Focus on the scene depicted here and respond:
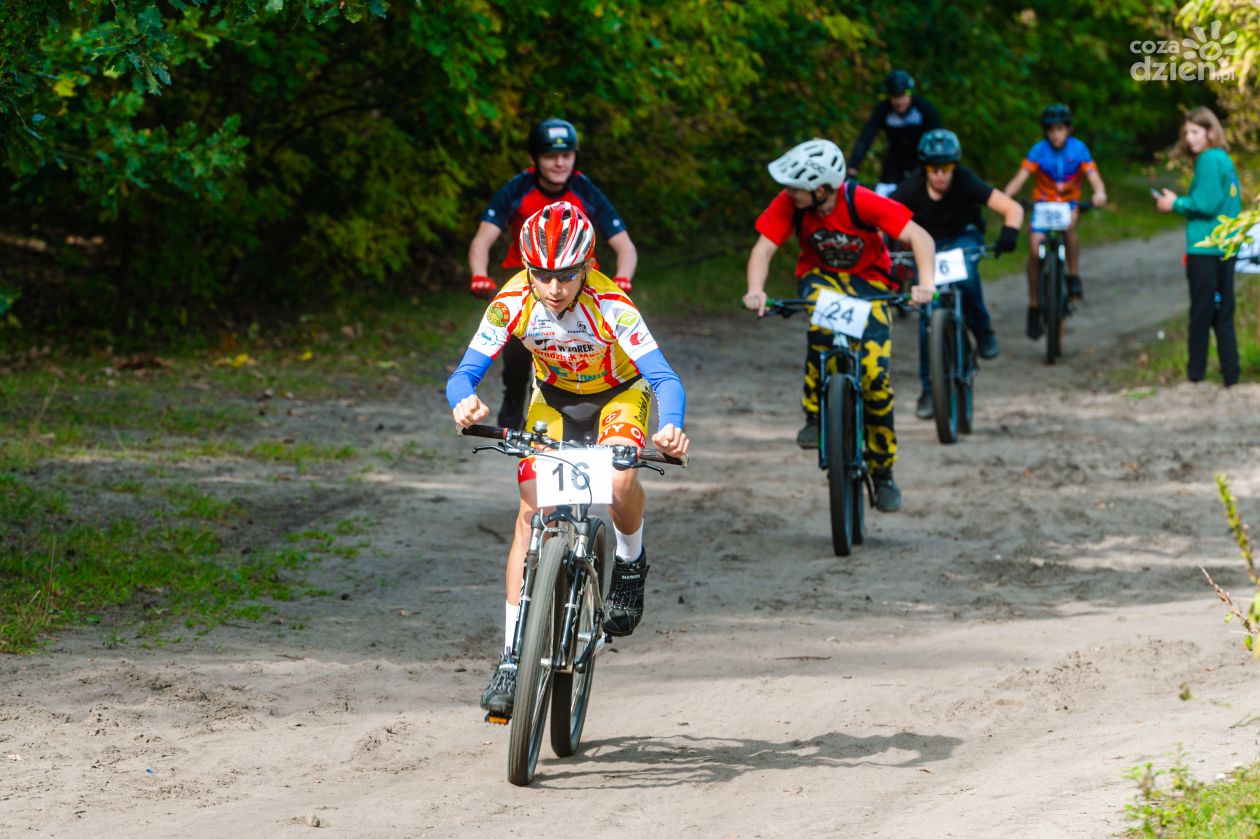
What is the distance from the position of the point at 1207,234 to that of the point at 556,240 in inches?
354

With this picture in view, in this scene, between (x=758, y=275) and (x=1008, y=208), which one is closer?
(x=758, y=275)

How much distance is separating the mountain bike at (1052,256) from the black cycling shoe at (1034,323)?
8cm

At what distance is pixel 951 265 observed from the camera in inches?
475

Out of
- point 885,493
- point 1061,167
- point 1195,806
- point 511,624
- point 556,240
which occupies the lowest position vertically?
point 1195,806

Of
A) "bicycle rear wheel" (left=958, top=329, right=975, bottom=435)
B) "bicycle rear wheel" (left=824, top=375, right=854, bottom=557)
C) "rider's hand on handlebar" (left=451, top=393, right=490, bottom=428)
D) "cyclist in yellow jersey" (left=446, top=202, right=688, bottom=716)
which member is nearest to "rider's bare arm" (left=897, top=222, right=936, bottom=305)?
"bicycle rear wheel" (left=824, top=375, right=854, bottom=557)

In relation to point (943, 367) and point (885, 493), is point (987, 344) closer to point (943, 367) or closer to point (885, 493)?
point (943, 367)

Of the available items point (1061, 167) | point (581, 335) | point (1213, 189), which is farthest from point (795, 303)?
point (1061, 167)

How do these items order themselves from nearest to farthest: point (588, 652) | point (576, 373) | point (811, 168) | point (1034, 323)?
point (588, 652) → point (576, 373) → point (811, 168) → point (1034, 323)

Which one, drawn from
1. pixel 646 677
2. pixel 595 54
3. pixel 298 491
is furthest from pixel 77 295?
pixel 646 677

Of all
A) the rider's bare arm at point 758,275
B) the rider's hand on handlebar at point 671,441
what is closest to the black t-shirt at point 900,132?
the rider's bare arm at point 758,275

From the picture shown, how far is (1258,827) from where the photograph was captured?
4336 mm

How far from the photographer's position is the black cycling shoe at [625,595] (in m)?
6.23

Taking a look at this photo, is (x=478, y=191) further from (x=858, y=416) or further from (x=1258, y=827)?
(x=1258, y=827)

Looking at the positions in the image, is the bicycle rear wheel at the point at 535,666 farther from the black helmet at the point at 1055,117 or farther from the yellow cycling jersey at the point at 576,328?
the black helmet at the point at 1055,117
